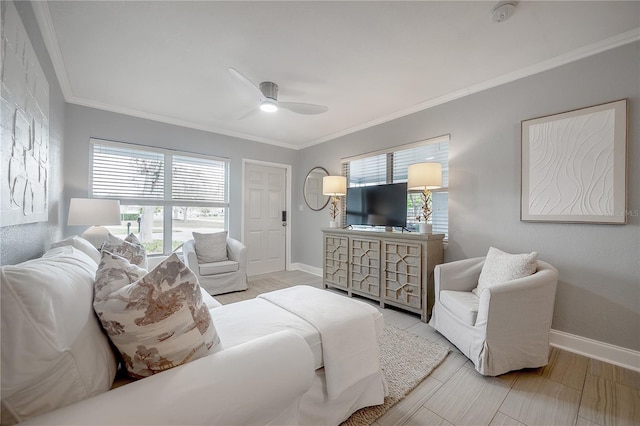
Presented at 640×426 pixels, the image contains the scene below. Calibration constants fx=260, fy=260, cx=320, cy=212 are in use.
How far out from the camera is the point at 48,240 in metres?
2.26

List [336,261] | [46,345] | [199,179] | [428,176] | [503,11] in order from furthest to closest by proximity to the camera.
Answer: [199,179] < [336,261] < [428,176] < [503,11] < [46,345]

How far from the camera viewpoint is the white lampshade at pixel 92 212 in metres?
2.58

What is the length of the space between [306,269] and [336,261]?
1.41m

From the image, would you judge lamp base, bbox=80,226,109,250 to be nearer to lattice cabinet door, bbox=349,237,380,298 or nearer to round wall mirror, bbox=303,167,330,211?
lattice cabinet door, bbox=349,237,380,298

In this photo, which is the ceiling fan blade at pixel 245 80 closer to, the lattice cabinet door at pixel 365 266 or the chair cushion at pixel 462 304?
the lattice cabinet door at pixel 365 266

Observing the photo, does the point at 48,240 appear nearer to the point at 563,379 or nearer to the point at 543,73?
the point at 563,379

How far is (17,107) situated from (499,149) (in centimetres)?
359

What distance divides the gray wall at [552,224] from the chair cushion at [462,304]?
71 cm

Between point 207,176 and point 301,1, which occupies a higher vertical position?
point 301,1

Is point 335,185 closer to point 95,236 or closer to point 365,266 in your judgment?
point 365,266

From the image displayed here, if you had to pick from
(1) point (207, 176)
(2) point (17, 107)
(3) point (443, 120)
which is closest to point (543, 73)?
(3) point (443, 120)

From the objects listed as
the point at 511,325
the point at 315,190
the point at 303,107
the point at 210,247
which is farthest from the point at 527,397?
the point at 315,190

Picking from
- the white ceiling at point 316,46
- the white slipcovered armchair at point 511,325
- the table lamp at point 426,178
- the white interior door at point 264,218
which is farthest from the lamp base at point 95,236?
the white slipcovered armchair at point 511,325

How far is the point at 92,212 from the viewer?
2.64 m
